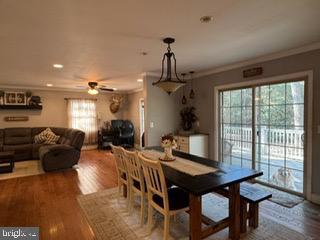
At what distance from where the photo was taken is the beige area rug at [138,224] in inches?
91.6

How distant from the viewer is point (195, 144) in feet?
15.4

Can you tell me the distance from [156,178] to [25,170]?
4650 millimetres

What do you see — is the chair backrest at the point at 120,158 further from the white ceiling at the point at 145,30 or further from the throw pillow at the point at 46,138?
the throw pillow at the point at 46,138

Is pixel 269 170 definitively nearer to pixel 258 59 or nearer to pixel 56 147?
pixel 258 59

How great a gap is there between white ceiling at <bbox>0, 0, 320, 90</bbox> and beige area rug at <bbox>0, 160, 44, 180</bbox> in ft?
8.48

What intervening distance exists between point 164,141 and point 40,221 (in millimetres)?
1984

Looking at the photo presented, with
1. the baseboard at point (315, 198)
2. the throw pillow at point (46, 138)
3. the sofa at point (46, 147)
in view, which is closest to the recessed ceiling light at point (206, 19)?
the baseboard at point (315, 198)

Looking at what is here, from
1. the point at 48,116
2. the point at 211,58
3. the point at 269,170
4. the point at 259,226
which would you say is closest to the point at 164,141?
the point at 259,226

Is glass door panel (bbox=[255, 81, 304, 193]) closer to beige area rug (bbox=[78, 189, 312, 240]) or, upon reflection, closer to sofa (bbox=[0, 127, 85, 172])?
beige area rug (bbox=[78, 189, 312, 240])

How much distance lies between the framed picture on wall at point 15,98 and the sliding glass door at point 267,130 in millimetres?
6535

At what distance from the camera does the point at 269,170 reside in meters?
3.83

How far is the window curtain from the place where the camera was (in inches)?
301

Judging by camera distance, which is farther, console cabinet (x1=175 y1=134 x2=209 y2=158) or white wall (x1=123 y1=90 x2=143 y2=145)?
white wall (x1=123 y1=90 x2=143 y2=145)

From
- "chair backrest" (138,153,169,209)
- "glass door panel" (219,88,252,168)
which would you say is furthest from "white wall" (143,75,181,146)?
"chair backrest" (138,153,169,209)
